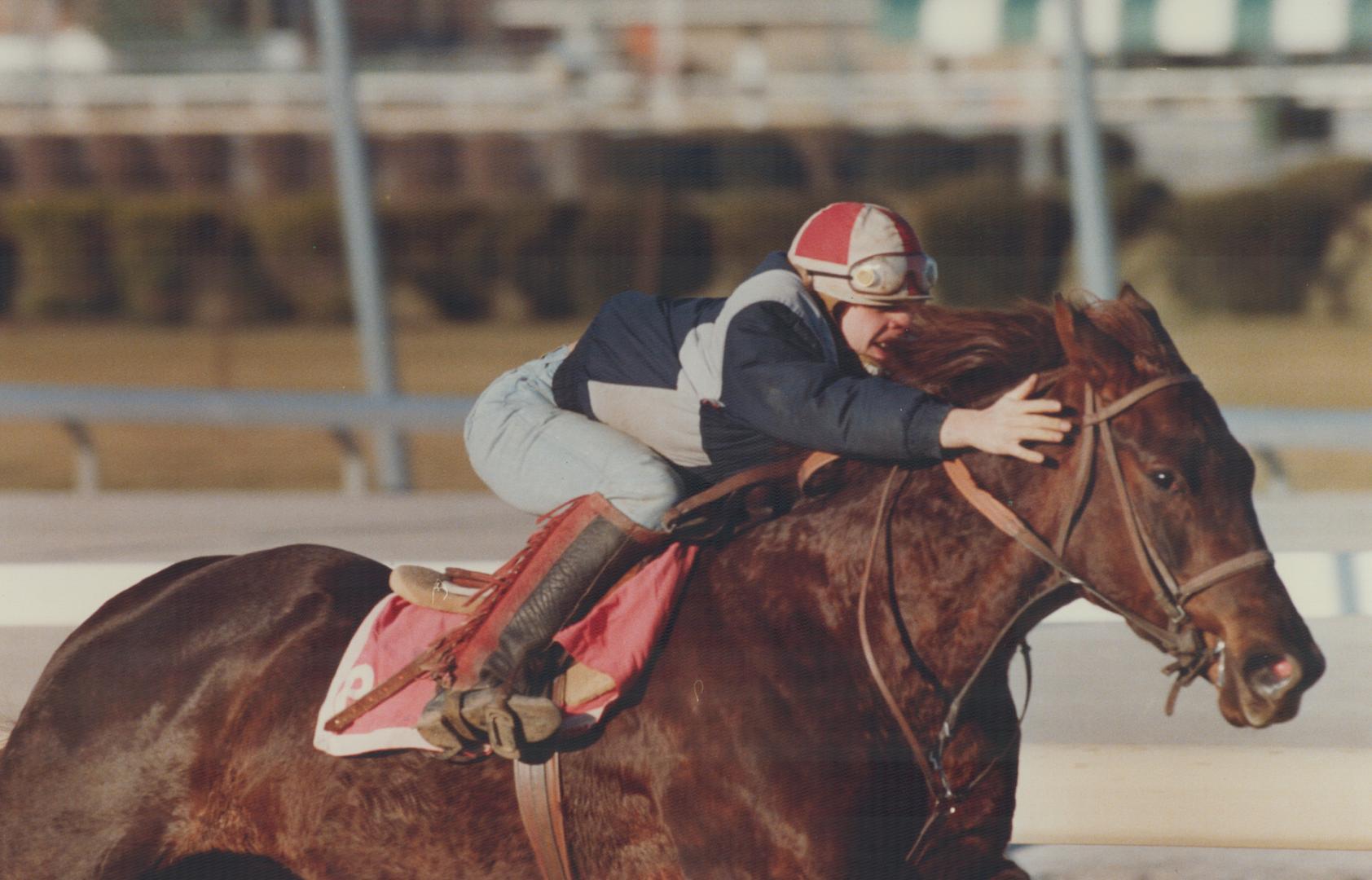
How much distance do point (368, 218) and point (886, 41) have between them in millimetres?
15548

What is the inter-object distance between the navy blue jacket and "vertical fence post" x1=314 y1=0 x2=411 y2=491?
685 cm

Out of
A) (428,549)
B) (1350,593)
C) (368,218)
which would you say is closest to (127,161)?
(368,218)

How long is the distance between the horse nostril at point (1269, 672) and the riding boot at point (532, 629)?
1.04 metres

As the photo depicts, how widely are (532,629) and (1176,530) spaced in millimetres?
1123

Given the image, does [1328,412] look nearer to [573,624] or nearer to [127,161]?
[573,624]

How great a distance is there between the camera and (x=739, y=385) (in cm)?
335

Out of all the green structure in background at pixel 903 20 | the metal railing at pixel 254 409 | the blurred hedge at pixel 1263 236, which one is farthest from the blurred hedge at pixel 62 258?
the metal railing at pixel 254 409

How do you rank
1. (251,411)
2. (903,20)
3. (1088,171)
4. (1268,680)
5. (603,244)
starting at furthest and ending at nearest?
(603,244)
(903,20)
(251,411)
(1088,171)
(1268,680)

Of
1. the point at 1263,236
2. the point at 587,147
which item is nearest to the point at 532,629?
the point at 1263,236

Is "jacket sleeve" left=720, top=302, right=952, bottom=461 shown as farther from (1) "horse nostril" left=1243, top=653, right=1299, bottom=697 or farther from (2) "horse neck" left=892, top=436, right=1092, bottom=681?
(1) "horse nostril" left=1243, top=653, right=1299, bottom=697

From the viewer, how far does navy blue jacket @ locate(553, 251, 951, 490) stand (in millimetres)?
3256

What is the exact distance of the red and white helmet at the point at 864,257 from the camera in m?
3.46

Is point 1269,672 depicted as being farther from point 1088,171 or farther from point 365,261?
point 365,261

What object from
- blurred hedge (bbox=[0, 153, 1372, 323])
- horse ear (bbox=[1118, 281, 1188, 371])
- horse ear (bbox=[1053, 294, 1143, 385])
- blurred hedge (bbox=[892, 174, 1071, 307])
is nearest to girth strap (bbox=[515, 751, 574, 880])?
horse ear (bbox=[1053, 294, 1143, 385])
